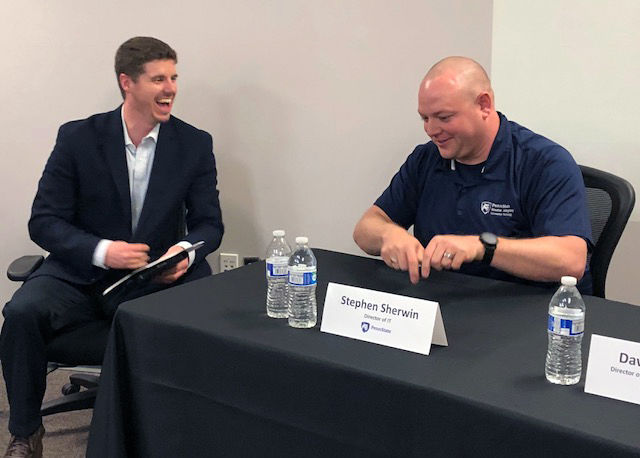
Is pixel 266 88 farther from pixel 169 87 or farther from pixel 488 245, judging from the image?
pixel 488 245

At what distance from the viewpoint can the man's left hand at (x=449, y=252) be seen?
5.61 feet

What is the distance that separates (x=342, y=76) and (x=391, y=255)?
1.23 metres

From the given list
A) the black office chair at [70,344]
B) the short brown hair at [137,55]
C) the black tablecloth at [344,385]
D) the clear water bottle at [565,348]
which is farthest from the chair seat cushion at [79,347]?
the clear water bottle at [565,348]

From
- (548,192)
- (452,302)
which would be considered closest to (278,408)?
(452,302)

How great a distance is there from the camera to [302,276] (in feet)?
5.09

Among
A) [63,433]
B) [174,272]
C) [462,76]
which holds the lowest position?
[63,433]

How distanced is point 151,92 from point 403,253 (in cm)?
132

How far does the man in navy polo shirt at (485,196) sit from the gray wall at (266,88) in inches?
25.6

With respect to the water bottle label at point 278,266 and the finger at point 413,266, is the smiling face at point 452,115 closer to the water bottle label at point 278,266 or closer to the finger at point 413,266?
the finger at point 413,266

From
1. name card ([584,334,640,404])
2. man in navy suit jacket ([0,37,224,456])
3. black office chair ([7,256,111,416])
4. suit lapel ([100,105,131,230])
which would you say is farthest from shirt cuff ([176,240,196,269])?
name card ([584,334,640,404])

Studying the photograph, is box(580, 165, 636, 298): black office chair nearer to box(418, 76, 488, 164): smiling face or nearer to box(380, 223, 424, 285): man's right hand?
box(418, 76, 488, 164): smiling face

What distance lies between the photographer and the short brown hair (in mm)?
2680

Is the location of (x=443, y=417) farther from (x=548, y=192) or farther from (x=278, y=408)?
(x=548, y=192)

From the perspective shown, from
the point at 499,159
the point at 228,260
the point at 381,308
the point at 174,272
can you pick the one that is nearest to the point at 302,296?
the point at 381,308
